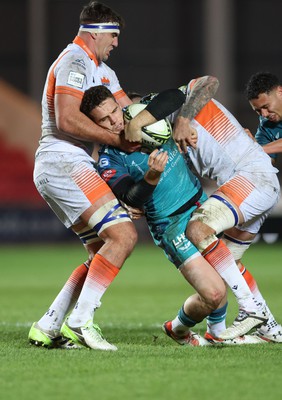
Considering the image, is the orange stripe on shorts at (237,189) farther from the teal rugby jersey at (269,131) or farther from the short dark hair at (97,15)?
the short dark hair at (97,15)

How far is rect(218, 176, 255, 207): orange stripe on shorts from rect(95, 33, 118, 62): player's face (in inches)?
49.5

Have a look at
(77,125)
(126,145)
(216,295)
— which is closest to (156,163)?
(126,145)

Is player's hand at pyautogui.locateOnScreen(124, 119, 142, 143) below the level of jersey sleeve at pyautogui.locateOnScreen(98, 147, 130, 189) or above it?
above

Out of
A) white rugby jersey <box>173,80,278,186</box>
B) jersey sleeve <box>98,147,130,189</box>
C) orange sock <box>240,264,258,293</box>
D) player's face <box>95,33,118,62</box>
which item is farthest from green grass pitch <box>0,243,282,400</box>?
player's face <box>95,33,118,62</box>

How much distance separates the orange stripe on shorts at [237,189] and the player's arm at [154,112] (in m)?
0.66

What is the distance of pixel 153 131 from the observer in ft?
21.2

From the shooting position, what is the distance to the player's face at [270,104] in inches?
291

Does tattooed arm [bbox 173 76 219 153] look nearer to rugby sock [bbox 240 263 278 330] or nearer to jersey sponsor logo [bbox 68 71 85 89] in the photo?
jersey sponsor logo [bbox 68 71 85 89]

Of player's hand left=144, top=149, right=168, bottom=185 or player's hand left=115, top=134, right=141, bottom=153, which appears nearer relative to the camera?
player's hand left=144, top=149, right=168, bottom=185

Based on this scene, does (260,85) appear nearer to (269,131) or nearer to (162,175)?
(269,131)

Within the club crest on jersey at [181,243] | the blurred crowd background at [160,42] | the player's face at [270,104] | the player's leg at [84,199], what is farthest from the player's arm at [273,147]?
the blurred crowd background at [160,42]

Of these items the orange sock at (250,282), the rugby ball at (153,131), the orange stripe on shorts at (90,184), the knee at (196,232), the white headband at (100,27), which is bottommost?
the orange sock at (250,282)

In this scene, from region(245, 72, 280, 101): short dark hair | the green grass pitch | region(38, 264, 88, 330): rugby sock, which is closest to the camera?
the green grass pitch

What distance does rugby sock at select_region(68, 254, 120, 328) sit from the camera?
6.38 meters
